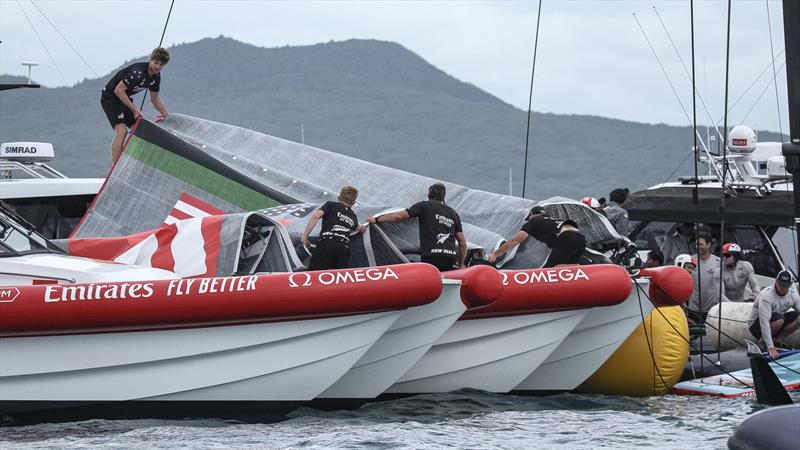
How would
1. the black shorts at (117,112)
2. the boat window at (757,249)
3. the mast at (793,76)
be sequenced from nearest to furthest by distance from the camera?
the mast at (793,76) → the black shorts at (117,112) → the boat window at (757,249)

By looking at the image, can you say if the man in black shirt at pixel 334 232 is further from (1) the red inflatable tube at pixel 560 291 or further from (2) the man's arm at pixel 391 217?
(1) the red inflatable tube at pixel 560 291

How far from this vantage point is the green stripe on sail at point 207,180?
10953 millimetres

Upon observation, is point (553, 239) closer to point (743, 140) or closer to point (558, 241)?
point (558, 241)

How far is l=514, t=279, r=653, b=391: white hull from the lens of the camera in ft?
33.6

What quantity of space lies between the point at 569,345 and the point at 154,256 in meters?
3.50

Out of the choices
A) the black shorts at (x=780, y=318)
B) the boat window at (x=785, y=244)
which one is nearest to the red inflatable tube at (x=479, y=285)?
the black shorts at (x=780, y=318)

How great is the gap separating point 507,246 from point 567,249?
0.53m

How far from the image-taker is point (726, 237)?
605 inches

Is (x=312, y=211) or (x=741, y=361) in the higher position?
(x=312, y=211)

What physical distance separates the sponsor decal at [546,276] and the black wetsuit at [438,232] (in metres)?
0.69

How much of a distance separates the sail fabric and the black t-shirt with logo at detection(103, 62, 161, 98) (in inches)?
19.6

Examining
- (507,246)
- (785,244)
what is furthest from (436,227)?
(785,244)

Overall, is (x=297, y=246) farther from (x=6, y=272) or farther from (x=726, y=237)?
(x=726, y=237)

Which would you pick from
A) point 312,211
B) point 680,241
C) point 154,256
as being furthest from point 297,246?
point 680,241
